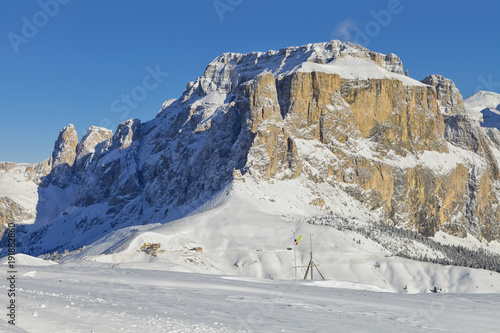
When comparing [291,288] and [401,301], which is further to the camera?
[291,288]

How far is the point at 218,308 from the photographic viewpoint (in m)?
30.3

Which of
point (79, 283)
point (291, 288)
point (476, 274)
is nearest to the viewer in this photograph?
point (79, 283)

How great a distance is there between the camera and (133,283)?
41000mm

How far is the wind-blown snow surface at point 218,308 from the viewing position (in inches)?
943

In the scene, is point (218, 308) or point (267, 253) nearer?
point (218, 308)

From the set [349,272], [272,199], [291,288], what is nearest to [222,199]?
[272,199]

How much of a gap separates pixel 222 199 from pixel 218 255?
181 feet

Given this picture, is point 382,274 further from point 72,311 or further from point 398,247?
point 72,311

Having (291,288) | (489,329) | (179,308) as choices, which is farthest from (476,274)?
(179,308)

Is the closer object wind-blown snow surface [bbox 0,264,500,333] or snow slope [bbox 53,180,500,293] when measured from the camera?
wind-blown snow surface [bbox 0,264,500,333]

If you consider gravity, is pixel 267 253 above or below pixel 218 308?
above

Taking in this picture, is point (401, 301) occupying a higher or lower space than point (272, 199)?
lower

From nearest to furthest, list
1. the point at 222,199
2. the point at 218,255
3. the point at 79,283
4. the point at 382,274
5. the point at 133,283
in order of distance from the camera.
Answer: the point at 79,283, the point at 133,283, the point at 382,274, the point at 218,255, the point at 222,199

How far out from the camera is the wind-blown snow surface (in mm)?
23953
